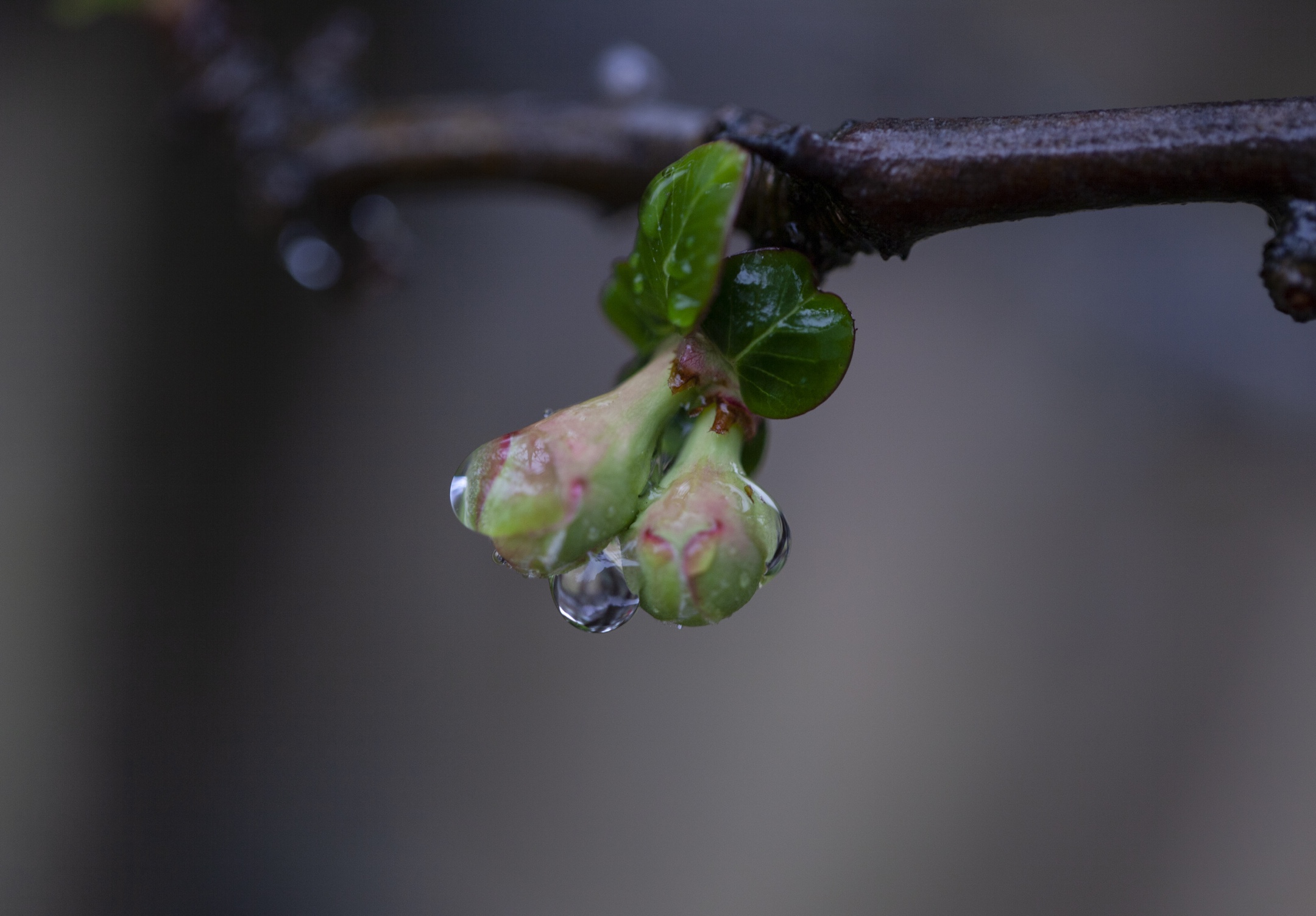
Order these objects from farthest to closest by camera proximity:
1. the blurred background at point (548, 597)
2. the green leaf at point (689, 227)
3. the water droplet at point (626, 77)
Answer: the blurred background at point (548, 597) < the water droplet at point (626, 77) < the green leaf at point (689, 227)

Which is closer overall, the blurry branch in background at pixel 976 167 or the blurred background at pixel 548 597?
the blurry branch in background at pixel 976 167

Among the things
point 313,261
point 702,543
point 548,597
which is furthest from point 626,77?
point 548,597

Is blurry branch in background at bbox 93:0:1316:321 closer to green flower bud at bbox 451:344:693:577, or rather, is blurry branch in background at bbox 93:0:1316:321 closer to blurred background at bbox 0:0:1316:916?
green flower bud at bbox 451:344:693:577

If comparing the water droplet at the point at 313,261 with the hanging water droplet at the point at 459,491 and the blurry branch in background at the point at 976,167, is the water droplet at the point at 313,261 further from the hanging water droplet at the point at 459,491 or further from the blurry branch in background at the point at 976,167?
the hanging water droplet at the point at 459,491

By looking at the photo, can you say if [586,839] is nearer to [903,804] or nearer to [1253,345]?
[903,804]

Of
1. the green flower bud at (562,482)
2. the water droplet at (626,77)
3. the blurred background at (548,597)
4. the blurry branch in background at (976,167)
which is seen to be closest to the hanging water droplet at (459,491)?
the green flower bud at (562,482)

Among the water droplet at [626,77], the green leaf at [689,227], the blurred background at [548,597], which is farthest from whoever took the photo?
the blurred background at [548,597]

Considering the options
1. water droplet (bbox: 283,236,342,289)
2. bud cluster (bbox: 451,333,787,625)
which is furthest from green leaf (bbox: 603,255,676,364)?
water droplet (bbox: 283,236,342,289)
